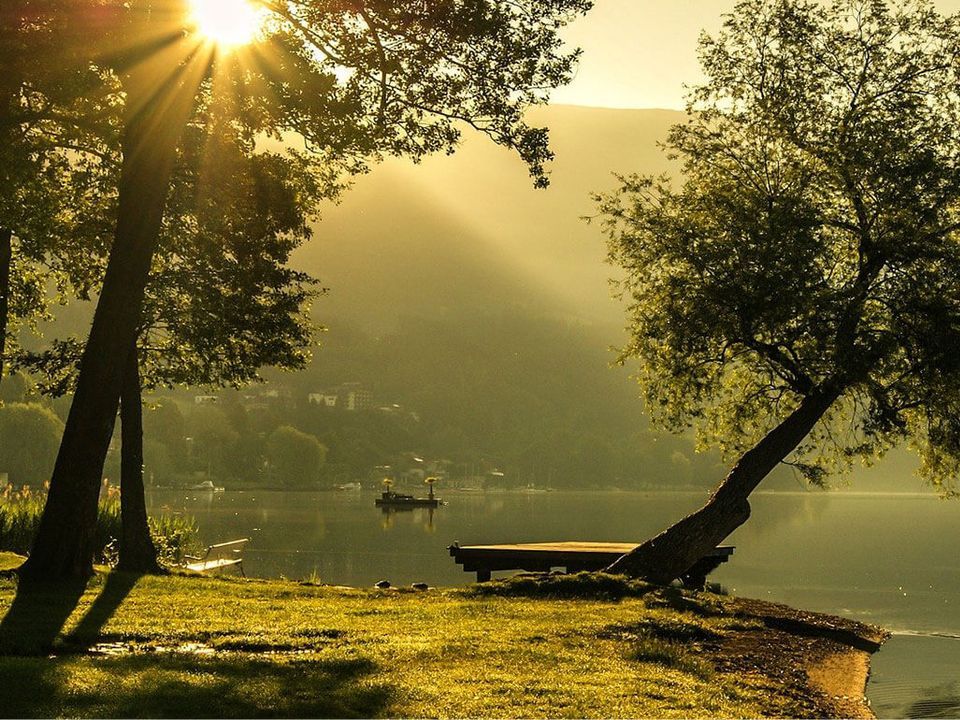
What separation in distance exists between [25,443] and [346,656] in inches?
7021

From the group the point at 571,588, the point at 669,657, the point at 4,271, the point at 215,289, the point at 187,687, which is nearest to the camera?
the point at 187,687

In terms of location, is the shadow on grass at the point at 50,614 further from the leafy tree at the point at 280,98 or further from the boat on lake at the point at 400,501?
the boat on lake at the point at 400,501

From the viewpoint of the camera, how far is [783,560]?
79.1m

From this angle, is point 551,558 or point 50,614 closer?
point 50,614

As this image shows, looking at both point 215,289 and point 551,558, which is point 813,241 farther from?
point 215,289

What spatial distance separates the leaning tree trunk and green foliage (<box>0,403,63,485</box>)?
167 metres

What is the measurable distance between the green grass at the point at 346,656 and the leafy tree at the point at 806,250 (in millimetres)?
6725

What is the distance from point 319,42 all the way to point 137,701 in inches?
586

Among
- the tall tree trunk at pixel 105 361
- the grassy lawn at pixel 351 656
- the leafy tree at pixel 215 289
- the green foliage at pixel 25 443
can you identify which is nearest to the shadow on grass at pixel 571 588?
the grassy lawn at pixel 351 656

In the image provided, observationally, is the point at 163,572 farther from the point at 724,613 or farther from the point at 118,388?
the point at 724,613

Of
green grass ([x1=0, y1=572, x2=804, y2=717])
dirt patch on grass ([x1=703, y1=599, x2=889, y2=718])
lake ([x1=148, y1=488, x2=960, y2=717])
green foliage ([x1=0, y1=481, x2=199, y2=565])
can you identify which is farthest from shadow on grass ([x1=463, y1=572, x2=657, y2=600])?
green foliage ([x1=0, y1=481, x2=199, y2=565])

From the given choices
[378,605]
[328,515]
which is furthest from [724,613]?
[328,515]

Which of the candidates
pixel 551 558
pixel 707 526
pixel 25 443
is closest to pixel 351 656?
pixel 707 526

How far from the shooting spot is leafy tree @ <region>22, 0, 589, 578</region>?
19.2 m
